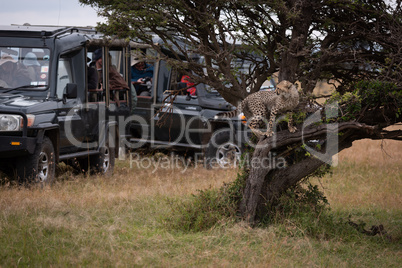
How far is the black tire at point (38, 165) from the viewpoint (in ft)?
26.5

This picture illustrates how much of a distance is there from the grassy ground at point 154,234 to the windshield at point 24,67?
5.59 feet

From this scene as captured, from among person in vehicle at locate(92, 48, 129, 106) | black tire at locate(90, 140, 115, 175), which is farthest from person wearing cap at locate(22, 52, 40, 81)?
black tire at locate(90, 140, 115, 175)

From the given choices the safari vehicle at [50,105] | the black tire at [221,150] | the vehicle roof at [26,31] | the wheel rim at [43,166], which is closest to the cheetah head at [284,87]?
the safari vehicle at [50,105]

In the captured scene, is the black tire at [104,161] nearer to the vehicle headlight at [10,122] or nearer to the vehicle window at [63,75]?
the vehicle window at [63,75]

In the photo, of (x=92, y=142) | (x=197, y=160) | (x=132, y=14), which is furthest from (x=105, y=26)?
(x=197, y=160)

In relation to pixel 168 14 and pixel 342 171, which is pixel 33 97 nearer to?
pixel 168 14

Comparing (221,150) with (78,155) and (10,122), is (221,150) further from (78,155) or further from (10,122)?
(10,122)

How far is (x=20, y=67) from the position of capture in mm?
8867

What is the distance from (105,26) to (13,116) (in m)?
2.12

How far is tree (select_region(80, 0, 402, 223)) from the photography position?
6.08 meters

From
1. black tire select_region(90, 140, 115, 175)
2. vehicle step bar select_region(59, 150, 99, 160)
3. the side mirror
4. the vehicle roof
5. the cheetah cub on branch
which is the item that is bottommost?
black tire select_region(90, 140, 115, 175)

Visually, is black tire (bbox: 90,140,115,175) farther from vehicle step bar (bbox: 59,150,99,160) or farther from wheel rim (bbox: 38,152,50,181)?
wheel rim (bbox: 38,152,50,181)

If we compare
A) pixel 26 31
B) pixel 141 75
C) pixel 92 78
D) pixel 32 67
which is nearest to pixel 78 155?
pixel 92 78

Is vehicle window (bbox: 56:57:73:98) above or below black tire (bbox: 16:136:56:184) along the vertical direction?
above
